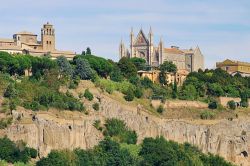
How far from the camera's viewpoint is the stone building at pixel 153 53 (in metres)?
85.2

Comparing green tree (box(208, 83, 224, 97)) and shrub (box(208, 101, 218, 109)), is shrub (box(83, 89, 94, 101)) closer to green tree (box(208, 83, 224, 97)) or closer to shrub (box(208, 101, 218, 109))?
shrub (box(208, 101, 218, 109))

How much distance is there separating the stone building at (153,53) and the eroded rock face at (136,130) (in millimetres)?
18289

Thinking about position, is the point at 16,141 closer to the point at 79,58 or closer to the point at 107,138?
the point at 107,138

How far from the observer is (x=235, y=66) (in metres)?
93.1

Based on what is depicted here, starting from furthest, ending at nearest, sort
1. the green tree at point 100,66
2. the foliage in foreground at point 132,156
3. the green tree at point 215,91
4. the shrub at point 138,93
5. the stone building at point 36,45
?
the green tree at point 215,91
the stone building at point 36,45
the green tree at point 100,66
the shrub at point 138,93
the foliage in foreground at point 132,156

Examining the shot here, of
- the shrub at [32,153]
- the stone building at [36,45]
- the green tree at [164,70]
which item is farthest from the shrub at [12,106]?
the green tree at [164,70]

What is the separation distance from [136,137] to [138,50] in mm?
27217

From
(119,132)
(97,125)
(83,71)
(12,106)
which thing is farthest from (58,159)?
(83,71)

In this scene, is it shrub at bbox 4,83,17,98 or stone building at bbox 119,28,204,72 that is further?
stone building at bbox 119,28,204,72

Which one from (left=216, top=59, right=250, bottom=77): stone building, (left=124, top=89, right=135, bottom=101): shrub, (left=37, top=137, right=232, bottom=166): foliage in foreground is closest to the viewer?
(left=37, top=137, right=232, bottom=166): foliage in foreground

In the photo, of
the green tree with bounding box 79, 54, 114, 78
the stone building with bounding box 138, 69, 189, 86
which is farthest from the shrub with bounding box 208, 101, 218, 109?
the green tree with bounding box 79, 54, 114, 78

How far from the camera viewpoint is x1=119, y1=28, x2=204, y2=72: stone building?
8525 cm

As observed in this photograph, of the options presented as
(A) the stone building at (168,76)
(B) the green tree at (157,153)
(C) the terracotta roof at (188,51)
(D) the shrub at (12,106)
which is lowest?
(B) the green tree at (157,153)

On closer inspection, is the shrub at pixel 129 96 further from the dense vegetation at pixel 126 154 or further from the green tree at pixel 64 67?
the green tree at pixel 64 67
